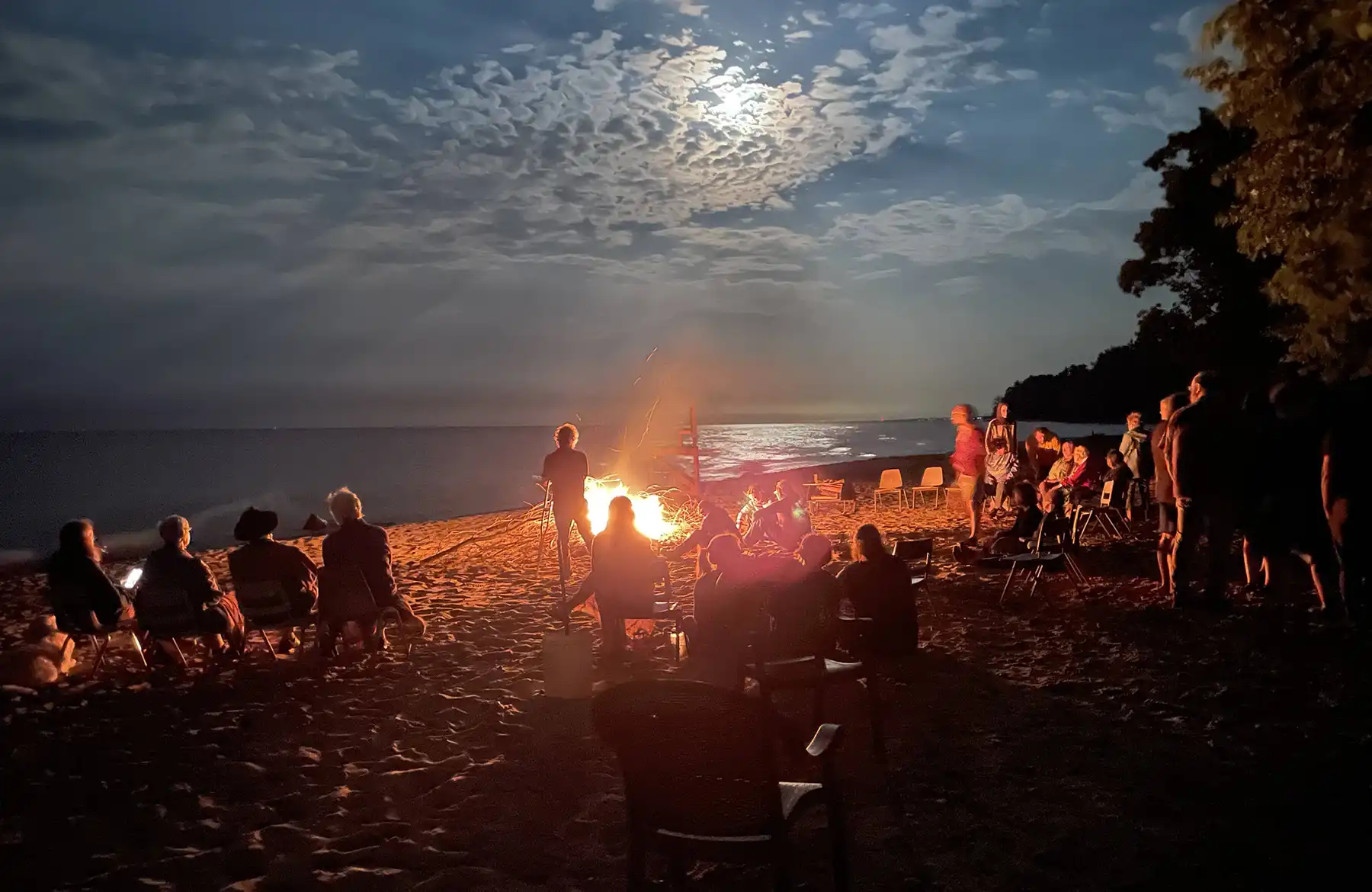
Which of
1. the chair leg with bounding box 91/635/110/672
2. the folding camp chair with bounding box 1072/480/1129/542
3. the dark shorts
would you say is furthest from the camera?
the folding camp chair with bounding box 1072/480/1129/542

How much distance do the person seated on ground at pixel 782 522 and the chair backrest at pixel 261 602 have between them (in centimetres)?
476

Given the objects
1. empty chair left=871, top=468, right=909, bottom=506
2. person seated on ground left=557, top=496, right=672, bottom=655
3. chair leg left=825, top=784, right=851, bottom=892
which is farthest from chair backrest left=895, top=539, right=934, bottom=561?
empty chair left=871, top=468, right=909, bottom=506

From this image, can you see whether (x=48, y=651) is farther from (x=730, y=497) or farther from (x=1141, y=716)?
(x=730, y=497)

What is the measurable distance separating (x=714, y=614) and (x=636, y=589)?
80 cm

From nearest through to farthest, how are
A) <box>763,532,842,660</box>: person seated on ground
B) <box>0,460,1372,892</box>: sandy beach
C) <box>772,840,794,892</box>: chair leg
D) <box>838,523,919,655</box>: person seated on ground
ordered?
<box>772,840,794,892</box>: chair leg, <box>0,460,1372,892</box>: sandy beach, <box>763,532,842,660</box>: person seated on ground, <box>838,523,919,655</box>: person seated on ground

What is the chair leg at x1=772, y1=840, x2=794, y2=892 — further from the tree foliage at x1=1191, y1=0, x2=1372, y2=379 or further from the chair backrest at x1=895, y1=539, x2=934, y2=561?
the tree foliage at x1=1191, y1=0, x2=1372, y2=379

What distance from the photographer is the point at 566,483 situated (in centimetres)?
835

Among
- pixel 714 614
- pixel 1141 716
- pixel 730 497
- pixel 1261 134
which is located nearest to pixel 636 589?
pixel 714 614

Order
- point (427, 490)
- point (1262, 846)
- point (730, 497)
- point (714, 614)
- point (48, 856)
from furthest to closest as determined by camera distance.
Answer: point (427, 490) < point (730, 497) < point (714, 614) < point (48, 856) < point (1262, 846)

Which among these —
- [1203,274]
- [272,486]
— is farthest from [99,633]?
[272,486]

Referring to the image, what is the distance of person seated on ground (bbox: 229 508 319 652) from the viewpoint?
5977 mm

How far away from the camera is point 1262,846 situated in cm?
315

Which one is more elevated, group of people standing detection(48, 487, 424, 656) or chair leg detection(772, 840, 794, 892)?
group of people standing detection(48, 487, 424, 656)

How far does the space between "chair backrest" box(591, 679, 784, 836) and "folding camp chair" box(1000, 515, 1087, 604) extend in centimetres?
558
